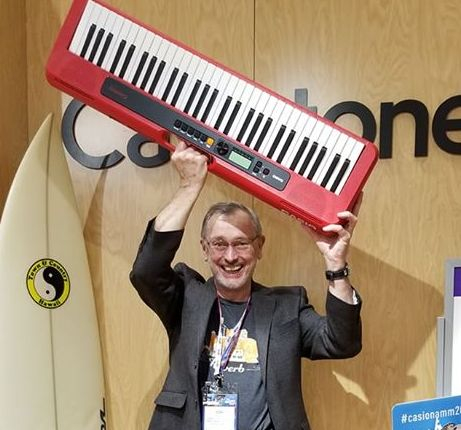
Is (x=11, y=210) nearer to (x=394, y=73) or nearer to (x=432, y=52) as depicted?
(x=394, y=73)

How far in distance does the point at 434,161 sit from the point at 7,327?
147cm

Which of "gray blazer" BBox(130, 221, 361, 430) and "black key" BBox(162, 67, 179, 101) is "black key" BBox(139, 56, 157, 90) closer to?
"black key" BBox(162, 67, 179, 101)

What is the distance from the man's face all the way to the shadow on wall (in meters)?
0.49

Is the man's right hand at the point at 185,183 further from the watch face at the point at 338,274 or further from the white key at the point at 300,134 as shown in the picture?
the watch face at the point at 338,274

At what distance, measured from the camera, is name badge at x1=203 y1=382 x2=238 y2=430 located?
148 centimetres

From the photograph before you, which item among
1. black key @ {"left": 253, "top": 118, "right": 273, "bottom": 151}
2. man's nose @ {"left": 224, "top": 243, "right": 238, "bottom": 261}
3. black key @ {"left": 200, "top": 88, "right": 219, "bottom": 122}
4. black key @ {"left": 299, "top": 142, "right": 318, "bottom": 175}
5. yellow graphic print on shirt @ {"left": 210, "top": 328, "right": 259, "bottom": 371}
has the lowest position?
yellow graphic print on shirt @ {"left": 210, "top": 328, "right": 259, "bottom": 371}

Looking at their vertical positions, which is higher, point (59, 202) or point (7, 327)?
point (59, 202)

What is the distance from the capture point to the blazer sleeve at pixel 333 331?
4.64 feet

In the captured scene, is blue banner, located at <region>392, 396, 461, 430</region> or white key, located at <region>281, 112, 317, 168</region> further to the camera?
white key, located at <region>281, 112, 317, 168</region>

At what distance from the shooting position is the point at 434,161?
5.92 ft

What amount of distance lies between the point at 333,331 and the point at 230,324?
295mm

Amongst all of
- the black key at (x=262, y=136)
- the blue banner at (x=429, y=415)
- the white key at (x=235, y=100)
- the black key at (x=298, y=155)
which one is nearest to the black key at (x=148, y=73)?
the white key at (x=235, y=100)

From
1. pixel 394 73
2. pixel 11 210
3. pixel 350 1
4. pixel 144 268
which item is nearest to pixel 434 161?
pixel 394 73

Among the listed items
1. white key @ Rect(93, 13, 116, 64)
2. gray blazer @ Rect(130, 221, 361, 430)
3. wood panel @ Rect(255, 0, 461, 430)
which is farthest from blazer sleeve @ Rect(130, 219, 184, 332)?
wood panel @ Rect(255, 0, 461, 430)
